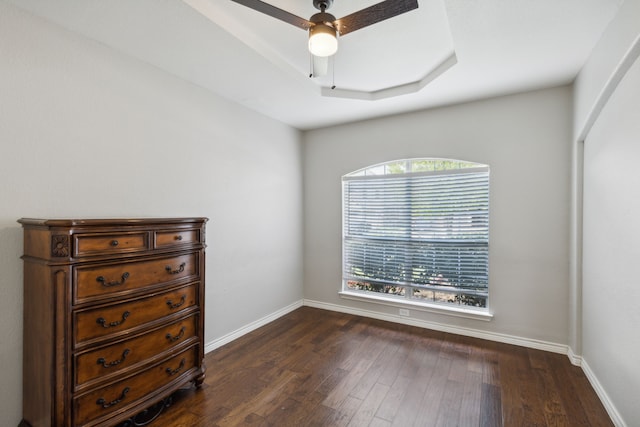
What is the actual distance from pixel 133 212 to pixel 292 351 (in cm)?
194

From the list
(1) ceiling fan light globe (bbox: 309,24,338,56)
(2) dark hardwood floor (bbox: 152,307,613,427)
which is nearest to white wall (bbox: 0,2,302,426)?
(2) dark hardwood floor (bbox: 152,307,613,427)

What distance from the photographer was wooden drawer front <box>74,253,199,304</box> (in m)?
1.70

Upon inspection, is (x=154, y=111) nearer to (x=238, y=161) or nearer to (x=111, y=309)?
(x=238, y=161)

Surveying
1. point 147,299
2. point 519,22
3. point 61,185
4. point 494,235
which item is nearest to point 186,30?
point 61,185

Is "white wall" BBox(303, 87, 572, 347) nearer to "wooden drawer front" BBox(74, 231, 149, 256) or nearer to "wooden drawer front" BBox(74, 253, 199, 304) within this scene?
"wooden drawer front" BBox(74, 253, 199, 304)

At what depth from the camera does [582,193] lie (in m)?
2.68

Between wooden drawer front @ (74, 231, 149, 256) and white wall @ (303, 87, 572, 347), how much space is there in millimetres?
2961

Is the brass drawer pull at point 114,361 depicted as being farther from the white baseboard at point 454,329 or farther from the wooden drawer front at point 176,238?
the white baseboard at point 454,329

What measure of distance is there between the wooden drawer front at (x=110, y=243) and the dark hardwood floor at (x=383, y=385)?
118 centimetres

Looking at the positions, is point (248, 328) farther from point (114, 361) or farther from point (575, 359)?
point (575, 359)

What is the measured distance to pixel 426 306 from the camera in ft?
11.9

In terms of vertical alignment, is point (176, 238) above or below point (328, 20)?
below

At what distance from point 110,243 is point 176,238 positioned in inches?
17.7

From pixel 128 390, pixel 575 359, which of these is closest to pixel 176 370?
pixel 128 390
